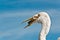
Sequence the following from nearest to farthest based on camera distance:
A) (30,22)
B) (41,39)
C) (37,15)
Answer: (41,39) < (37,15) < (30,22)

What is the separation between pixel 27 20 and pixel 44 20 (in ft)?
4.88

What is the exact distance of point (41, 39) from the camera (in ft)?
38.6

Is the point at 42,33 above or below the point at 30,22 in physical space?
below

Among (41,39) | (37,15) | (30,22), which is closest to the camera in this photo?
(41,39)

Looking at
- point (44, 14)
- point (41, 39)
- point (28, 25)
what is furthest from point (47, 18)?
point (28, 25)

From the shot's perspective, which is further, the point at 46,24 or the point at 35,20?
the point at 35,20

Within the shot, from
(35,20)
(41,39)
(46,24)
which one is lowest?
(41,39)

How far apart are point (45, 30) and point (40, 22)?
727mm

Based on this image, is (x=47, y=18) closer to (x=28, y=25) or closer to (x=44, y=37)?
(x=44, y=37)

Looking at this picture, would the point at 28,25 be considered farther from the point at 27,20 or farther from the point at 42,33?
the point at 42,33

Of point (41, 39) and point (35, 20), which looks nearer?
point (41, 39)

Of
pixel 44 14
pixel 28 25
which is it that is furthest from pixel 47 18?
pixel 28 25

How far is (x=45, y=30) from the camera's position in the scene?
1208 cm

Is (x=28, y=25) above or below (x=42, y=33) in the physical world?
above
